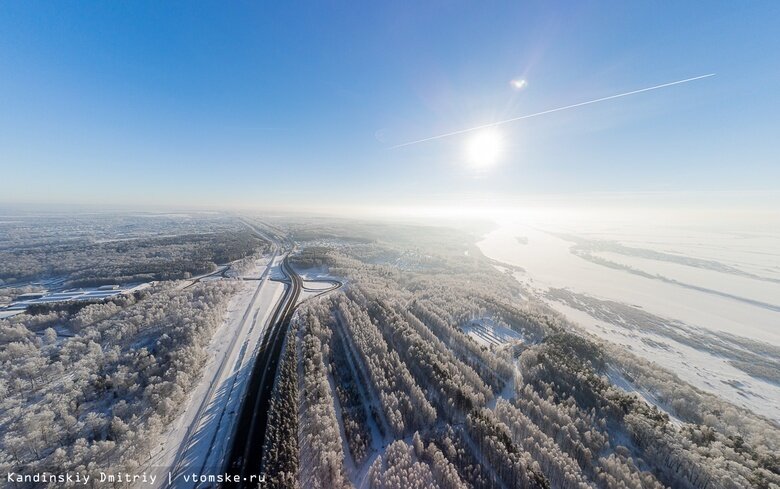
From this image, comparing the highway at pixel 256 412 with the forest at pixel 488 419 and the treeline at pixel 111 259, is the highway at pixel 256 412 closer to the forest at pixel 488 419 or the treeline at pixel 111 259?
the forest at pixel 488 419

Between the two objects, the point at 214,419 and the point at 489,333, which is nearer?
the point at 214,419

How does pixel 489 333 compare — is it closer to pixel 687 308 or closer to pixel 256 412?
pixel 256 412

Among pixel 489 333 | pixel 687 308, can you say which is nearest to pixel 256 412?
pixel 489 333

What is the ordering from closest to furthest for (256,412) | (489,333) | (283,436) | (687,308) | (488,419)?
(283,436) → (488,419) → (256,412) → (489,333) → (687,308)

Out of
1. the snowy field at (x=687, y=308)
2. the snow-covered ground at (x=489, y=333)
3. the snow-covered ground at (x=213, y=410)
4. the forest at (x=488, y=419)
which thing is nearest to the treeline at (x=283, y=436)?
the forest at (x=488, y=419)

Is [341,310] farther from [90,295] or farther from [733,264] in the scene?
[733,264]
